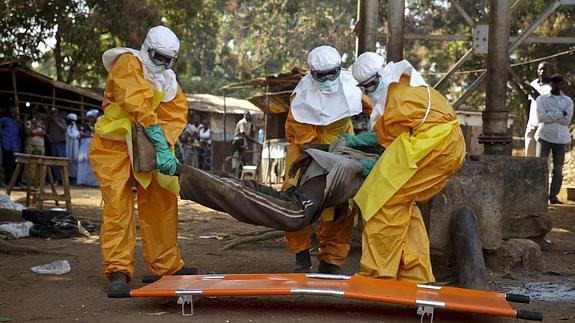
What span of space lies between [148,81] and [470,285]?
287 cm

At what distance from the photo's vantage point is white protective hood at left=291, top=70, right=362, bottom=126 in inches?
261

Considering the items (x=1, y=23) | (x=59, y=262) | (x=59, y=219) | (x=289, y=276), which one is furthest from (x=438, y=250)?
(x=1, y=23)

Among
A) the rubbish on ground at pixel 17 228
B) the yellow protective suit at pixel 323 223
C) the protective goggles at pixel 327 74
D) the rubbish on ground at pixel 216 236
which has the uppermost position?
the protective goggles at pixel 327 74

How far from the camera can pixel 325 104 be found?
21.8ft

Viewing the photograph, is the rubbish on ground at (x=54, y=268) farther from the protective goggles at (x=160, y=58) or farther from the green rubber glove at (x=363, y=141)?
the green rubber glove at (x=363, y=141)

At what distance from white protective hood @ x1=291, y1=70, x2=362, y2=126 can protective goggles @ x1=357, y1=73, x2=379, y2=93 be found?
0.42 metres

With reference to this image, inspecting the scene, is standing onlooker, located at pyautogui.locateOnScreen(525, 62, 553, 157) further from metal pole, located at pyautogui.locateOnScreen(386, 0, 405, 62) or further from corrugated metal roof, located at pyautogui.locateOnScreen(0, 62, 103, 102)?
corrugated metal roof, located at pyautogui.locateOnScreen(0, 62, 103, 102)

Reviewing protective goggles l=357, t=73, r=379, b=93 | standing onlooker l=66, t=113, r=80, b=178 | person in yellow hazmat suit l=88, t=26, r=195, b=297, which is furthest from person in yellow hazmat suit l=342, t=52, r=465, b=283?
standing onlooker l=66, t=113, r=80, b=178

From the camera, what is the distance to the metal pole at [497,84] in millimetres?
7844

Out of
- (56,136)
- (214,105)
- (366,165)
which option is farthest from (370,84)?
(214,105)

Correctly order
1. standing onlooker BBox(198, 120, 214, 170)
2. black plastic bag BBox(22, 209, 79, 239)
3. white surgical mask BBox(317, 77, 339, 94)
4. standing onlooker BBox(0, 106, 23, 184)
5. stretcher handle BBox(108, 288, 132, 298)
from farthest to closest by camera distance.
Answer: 1. standing onlooker BBox(198, 120, 214, 170)
2. standing onlooker BBox(0, 106, 23, 184)
3. black plastic bag BBox(22, 209, 79, 239)
4. white surgical mask BBox(317, 77, 339, 94)
5. stretcher handle BBox(108, 288, 132, 298)

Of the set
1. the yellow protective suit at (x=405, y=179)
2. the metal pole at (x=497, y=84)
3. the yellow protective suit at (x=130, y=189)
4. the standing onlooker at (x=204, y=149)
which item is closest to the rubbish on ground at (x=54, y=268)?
the yellow protective suit at (x=130, y=189)

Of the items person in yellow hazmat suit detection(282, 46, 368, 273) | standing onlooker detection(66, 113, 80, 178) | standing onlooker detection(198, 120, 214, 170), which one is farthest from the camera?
standing onlooker detection(198, 120, 214, 170)

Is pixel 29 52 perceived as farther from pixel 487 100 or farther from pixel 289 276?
pixel 289 276
